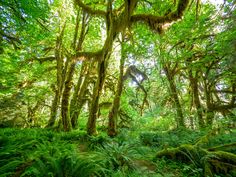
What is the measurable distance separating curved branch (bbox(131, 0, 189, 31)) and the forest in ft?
0.11

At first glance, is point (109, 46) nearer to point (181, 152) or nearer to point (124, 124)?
point (181, 152)

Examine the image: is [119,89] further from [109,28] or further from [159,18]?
[159,18]

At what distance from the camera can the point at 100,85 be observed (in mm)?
7320

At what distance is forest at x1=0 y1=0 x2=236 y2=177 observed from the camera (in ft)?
14.8

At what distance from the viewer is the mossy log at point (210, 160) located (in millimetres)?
4676

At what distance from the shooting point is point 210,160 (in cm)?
482

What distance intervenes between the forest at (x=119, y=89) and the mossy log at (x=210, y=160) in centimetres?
3

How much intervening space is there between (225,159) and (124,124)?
26.1ft

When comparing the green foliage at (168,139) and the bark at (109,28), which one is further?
the green foliage at (168,139)

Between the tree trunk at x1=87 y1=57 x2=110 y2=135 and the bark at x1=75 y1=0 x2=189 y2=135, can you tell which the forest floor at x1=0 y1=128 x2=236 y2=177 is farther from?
the bark at x1=75 y1=0 x2=189 y2=135

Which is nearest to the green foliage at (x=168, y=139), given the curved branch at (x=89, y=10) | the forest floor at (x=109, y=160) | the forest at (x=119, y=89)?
the forest at (x=119, y=89)

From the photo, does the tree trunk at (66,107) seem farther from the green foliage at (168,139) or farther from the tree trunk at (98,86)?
the green foliage at (168,139)

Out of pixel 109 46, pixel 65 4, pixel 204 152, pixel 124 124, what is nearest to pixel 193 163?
pixel 204 152

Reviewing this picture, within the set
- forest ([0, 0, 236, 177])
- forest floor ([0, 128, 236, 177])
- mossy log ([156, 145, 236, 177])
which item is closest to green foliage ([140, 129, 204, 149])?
forest ([0, 0, 236, 177])
